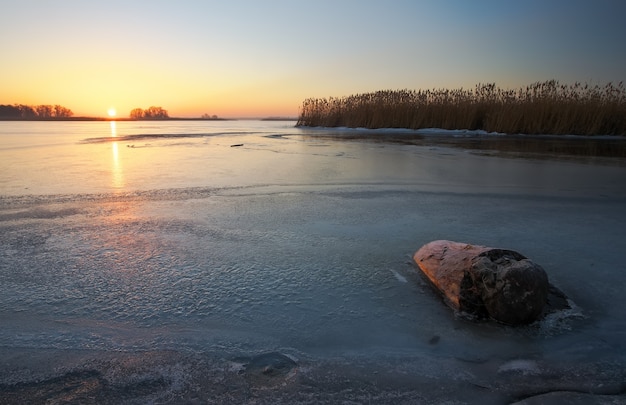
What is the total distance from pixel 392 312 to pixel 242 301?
78cm

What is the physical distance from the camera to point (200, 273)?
7.81 feet

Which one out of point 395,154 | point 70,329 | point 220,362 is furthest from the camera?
point 395,154

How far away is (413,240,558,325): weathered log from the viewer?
185 cm

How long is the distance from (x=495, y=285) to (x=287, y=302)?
40.9 inches

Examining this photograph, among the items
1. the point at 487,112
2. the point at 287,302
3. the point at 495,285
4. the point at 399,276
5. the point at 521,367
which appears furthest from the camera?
the point at 487,112

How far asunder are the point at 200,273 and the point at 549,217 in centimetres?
324

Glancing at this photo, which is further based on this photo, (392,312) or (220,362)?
(392,312)

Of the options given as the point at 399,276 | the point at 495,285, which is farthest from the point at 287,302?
the point at 495,285

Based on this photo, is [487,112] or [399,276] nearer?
[399,276]

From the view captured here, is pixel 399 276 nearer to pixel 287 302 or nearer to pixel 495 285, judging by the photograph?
pixel 495 285

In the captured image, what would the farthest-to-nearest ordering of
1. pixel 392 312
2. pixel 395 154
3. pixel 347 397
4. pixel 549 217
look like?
1. pixel 395 154
2. pixel 549 217
3. pixel 392 312
4. pixel 347 397

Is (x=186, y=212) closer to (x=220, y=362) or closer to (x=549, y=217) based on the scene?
(x=220, y=362)

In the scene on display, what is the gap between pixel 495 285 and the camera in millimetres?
1903

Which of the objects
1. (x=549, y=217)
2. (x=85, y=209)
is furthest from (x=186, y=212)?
(x=549, y=217)
